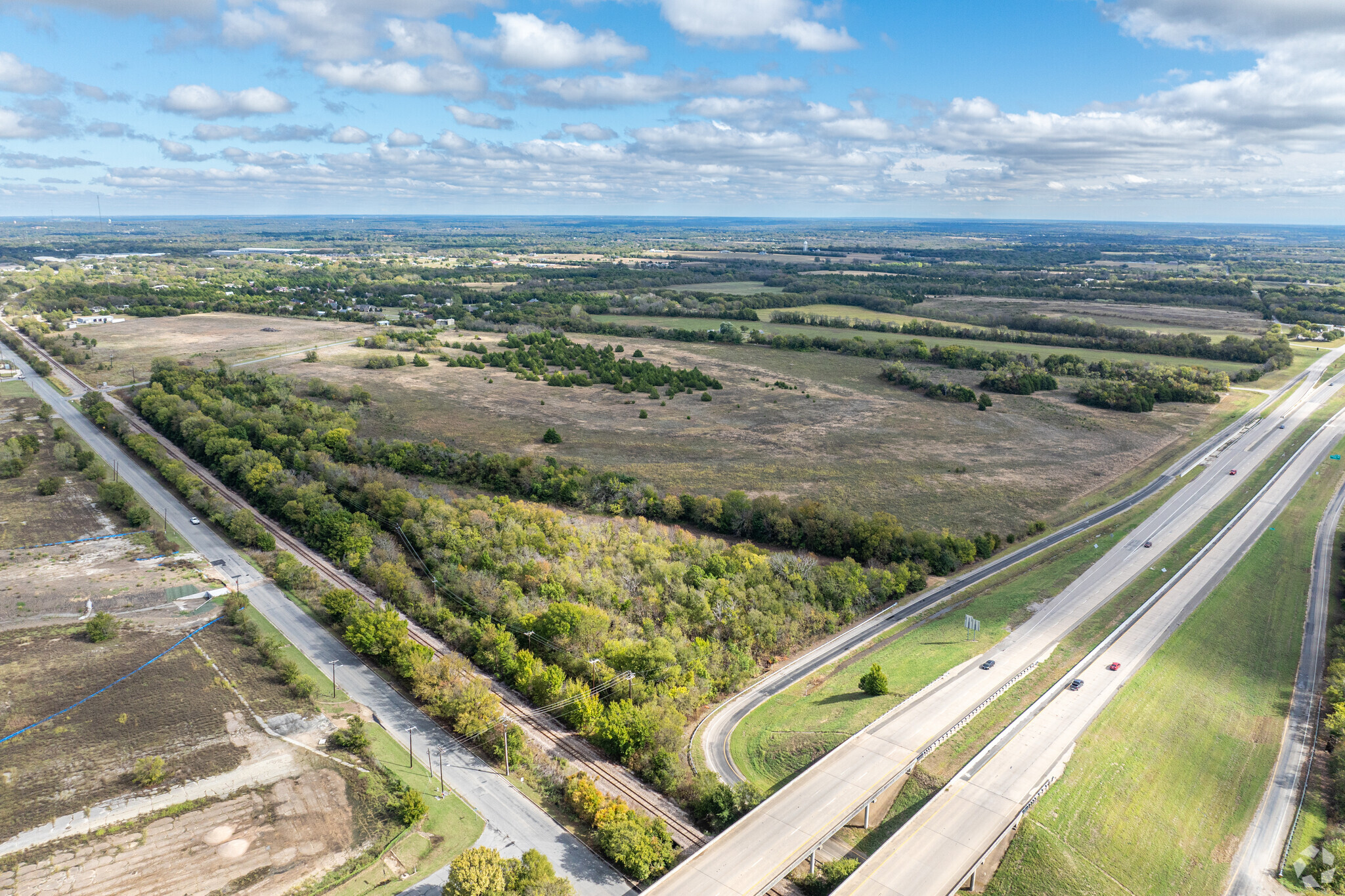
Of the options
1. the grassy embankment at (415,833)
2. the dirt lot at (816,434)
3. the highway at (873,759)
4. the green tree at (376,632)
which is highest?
the dirt lot at (816,434)

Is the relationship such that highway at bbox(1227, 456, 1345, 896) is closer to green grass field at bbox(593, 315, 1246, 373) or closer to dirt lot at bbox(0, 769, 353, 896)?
dirt lot at bbox(0, 769, 353, 896)

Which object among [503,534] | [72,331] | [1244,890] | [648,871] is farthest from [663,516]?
[72,331]

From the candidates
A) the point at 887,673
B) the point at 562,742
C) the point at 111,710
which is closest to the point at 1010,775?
the point at 887,673

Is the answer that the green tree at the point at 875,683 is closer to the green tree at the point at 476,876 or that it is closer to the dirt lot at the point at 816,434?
the green tree at the point at 476,876

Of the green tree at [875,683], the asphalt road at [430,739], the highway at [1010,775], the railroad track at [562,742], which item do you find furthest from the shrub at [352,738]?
the green tree at [875,683]

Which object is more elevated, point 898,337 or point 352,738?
point 898,337

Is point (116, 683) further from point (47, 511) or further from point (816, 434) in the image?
point (816, 434)
